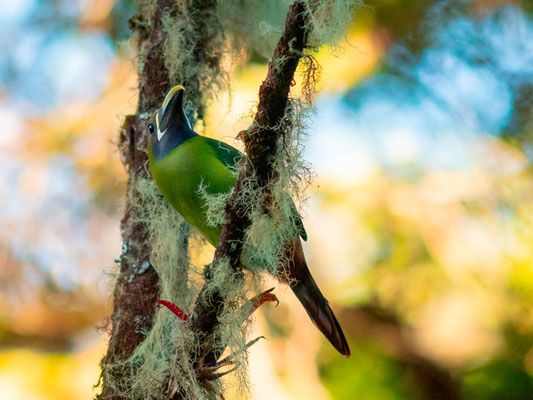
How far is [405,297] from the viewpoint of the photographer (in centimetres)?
300

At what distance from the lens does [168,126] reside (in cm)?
217

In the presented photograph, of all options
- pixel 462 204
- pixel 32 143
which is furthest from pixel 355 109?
pixel 32 143

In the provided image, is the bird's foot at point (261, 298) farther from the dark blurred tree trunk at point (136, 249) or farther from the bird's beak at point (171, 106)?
the bird's beak at point (171, 106)

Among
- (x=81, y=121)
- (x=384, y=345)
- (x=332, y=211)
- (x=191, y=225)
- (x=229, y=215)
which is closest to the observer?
(x=229, y=215)

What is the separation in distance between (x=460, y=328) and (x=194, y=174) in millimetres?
1663

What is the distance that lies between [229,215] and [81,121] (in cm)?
266

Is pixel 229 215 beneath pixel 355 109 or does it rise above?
beneath

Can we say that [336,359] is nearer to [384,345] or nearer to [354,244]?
[384,345]

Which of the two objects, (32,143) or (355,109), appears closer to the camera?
(355,109)

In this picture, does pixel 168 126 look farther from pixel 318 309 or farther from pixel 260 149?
pixel 318 309

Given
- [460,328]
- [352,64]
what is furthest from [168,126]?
[460,328]

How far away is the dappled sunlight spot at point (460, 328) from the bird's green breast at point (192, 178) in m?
1.38

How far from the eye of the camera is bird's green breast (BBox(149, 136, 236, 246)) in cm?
207

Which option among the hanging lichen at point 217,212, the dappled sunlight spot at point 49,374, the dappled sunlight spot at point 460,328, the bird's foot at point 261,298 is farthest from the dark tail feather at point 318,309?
the dappled sunlight spot at point 49,374
